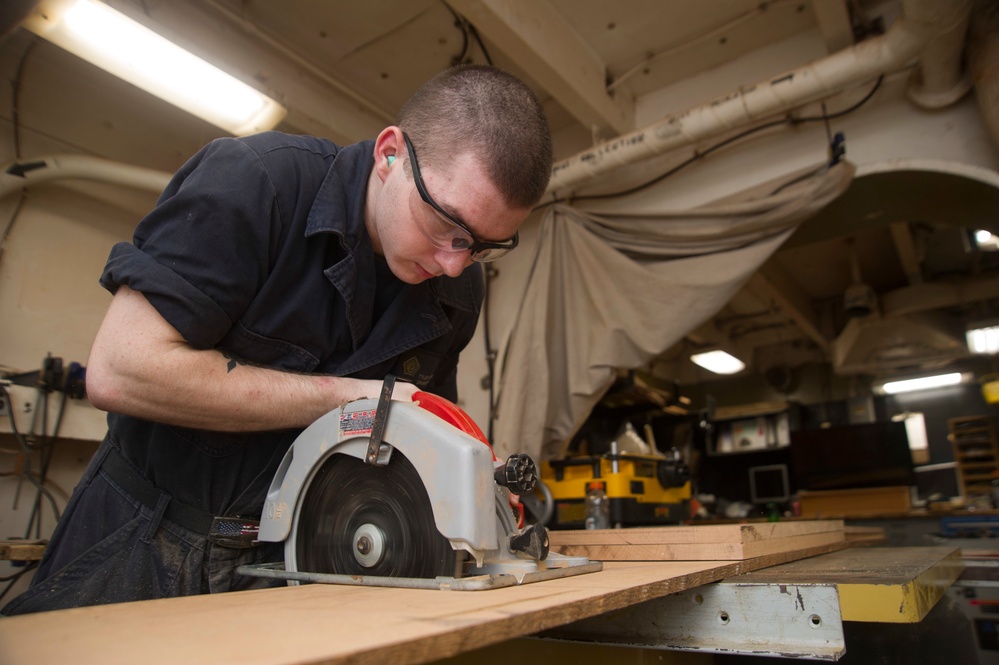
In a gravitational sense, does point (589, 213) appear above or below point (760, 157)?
below

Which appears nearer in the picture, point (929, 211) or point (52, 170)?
point (52, 170)

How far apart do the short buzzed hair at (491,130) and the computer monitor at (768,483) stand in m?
5.57

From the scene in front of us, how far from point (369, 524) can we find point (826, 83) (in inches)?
90.5

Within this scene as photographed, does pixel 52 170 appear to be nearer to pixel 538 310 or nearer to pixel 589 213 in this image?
pixel 538 310

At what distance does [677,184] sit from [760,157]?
0.38 meters

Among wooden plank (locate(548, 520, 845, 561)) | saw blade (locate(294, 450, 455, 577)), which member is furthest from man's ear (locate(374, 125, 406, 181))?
wooden plank (locate(548, 520, 845, 561))

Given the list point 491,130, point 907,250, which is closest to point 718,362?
point 907,250

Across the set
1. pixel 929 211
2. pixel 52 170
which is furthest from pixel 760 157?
pixel 52 170

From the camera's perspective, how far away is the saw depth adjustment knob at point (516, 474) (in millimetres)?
866

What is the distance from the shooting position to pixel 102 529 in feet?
3.28

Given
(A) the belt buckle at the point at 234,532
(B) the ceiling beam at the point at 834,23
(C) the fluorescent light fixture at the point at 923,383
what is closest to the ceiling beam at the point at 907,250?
(C) the fluorescent light fixture at the point at 923,383

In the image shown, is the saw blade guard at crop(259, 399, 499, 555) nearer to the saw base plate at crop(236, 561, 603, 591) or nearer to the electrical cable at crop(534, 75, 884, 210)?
the saw base plate at crop(236, 561, 603, 591)

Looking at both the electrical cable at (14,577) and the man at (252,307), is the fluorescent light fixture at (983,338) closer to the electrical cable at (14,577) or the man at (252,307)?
the man at (252,307)

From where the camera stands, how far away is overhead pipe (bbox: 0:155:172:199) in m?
2.27
